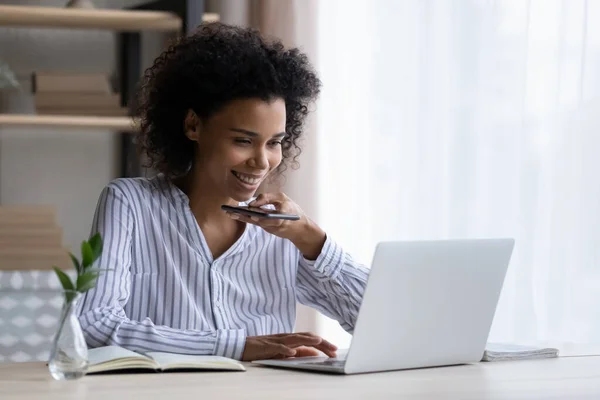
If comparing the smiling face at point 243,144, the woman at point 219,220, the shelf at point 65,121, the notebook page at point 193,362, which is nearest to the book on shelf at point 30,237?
the shelf at point 65,121

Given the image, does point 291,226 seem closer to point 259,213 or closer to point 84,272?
point 259,213

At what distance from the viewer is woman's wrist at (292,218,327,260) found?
6.63 ft

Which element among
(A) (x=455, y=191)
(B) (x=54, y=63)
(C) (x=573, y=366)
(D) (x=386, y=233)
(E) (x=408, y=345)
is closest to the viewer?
(E) (x=408, y=345)

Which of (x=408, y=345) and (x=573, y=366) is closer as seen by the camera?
(x=408, y=345)

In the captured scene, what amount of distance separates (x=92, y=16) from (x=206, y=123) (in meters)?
1.14

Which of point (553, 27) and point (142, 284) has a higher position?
point (553, 27)

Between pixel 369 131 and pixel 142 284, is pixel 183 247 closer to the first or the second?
pixel 142 284

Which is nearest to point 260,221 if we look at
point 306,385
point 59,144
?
point 306,385

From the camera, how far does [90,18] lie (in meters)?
3.08

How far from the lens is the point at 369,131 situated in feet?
9.96

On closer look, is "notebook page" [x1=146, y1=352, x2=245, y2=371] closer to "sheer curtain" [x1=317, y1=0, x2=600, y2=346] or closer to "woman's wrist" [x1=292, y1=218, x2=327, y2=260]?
"woman's wrist" [x1=292, y1=218, x2=327, y2=260]

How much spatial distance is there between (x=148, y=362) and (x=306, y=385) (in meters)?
0.25

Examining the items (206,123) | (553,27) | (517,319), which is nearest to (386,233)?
(517,319)

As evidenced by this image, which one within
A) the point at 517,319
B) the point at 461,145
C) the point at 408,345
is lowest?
the point at 517,319
